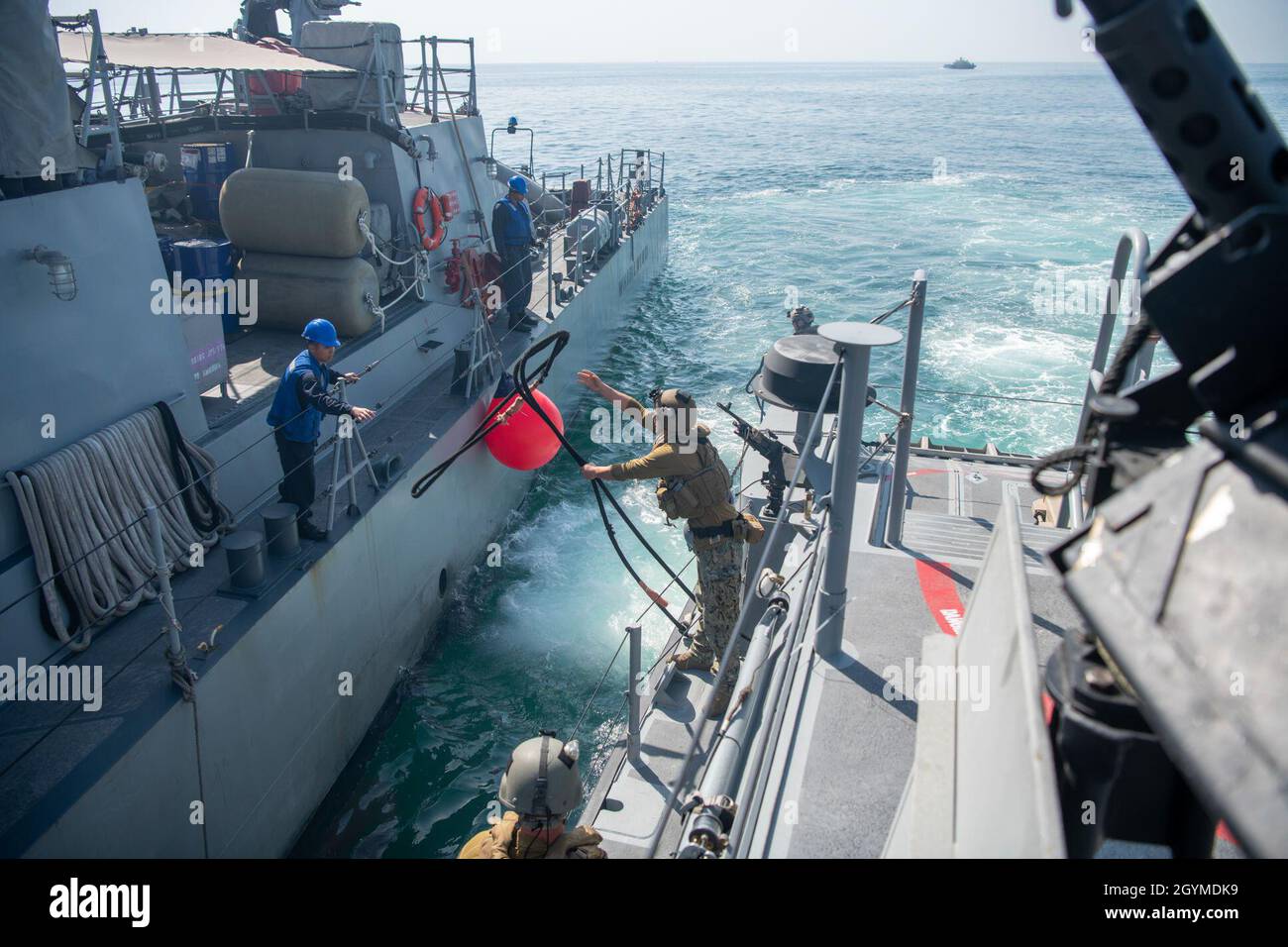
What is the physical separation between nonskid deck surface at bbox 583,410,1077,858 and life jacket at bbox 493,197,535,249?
18.8ft

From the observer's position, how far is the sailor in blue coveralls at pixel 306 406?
5.86m

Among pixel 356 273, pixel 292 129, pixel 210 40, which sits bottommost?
pixel 356 273

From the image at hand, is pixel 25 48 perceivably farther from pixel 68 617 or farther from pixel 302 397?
pixel 68 617

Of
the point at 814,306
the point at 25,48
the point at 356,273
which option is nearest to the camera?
the point at 25,48

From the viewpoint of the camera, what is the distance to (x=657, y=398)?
233 inches

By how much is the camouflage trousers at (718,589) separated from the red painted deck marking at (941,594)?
124 centimetres

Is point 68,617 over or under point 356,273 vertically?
under

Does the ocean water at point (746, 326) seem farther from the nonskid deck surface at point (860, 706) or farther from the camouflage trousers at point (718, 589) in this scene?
the nonskid deck surface at point (860, 706)

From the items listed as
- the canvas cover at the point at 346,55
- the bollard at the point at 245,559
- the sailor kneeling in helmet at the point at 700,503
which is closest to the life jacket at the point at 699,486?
the sailor kneeling in helmet at the point at 700,503

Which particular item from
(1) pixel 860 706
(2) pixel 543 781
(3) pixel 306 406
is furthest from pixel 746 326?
(2) pixel 543 781

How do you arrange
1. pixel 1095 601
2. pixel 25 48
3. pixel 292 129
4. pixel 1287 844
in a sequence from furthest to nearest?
pixel 292 129, pixel 25 48, pixel 1095 601, pixel 1287 844

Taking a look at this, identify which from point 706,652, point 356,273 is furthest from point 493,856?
point 356,273

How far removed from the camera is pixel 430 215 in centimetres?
1034
